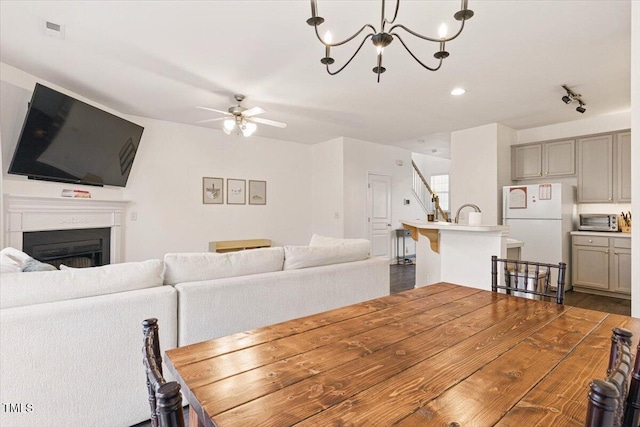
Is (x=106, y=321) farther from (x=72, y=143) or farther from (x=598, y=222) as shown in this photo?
(x=598, y=222)

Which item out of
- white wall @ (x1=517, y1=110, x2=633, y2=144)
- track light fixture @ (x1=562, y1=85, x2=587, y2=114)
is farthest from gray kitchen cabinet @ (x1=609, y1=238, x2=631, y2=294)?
track light fixture @ (x1=562, y1=85, x2=587, y2=114)

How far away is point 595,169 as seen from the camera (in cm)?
449

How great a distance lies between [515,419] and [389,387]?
280 mm

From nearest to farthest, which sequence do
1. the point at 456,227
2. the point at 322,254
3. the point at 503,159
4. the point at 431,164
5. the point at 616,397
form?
the point at 616,397 < the point at 322,254 < the point at 456,227 < the point at 503,159 < the point at 431,164

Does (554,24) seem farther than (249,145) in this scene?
No

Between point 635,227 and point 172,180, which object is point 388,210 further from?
point 635,227

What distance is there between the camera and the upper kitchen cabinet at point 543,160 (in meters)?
4.73

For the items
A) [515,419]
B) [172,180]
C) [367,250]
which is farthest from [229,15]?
[172,180]

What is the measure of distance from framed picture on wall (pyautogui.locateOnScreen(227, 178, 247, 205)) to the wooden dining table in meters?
4.61

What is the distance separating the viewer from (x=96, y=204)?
164 inches

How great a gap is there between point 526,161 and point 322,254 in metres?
4.30

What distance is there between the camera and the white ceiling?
2.28 m

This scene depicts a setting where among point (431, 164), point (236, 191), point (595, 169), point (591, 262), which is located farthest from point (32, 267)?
point (431, 164)

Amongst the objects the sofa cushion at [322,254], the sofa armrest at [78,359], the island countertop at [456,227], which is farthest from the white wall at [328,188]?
the sofa armrest at [78,359]
